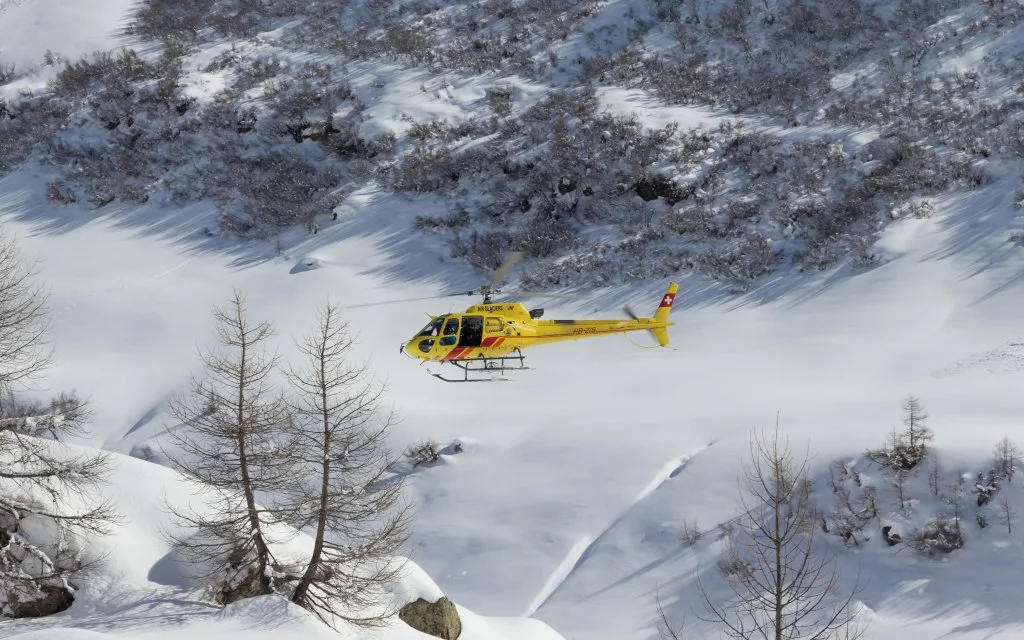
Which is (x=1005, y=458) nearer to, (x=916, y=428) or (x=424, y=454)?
(x=916, y=428)

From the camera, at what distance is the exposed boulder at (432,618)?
17797mm

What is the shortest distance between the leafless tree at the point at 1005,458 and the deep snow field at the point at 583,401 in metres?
0.38

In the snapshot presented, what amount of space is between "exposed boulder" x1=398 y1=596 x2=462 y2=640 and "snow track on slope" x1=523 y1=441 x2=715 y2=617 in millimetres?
4513

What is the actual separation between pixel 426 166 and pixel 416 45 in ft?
37.7

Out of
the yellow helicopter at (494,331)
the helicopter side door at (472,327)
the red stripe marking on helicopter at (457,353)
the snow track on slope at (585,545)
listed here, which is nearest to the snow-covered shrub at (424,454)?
the snow track on slope at (585,545)

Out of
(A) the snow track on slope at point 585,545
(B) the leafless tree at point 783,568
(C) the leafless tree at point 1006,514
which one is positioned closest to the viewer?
(B) the leafless tree at point 783,568

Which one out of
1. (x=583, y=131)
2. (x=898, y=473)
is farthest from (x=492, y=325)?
(x=583, y=131)

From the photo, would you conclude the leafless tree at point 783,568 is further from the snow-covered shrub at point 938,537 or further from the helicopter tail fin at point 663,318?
the helicopter tail fin at point 663,318

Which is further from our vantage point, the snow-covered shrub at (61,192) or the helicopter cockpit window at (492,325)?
the snow-covered shrub at (61,192)

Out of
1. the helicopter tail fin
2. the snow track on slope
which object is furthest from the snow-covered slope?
the helicopter tail fin

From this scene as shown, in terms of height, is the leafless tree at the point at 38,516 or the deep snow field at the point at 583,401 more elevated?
the leafless tree at the point at 38,516

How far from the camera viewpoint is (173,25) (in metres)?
52.3

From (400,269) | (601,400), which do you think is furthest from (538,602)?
(400,269)

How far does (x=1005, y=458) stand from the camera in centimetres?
2181
